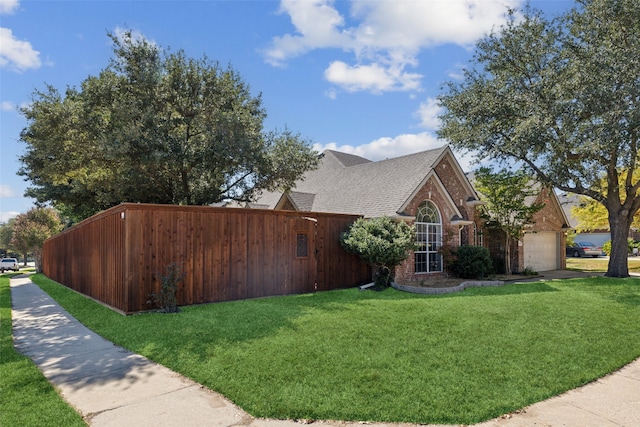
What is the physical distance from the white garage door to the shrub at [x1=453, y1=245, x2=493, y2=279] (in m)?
6.69

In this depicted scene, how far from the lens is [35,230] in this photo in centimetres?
3312

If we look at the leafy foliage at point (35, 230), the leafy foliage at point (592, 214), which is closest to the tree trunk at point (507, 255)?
the leafy foliage at point (592, 214)

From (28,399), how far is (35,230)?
36.1 m

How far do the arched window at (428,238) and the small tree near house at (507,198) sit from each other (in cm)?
389

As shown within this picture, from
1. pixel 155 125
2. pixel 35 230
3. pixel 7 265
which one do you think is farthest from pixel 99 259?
pixel 7 265

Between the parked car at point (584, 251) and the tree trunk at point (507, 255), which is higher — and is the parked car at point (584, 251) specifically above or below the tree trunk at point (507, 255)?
below

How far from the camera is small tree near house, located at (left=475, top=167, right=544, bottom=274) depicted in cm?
1748

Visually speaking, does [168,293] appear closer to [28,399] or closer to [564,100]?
[28,399]

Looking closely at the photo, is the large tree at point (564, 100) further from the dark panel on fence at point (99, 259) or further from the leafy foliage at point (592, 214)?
the dark panel on fence at point (99, 259)

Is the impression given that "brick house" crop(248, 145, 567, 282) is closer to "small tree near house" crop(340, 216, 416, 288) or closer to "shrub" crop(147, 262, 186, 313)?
"small tree near house" crop(340, 216, 416, 288)

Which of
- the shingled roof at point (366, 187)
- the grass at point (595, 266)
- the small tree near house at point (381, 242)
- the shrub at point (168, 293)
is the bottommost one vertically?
the grass at point (595, 266)

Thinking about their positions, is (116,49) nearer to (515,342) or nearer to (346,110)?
(346,110)

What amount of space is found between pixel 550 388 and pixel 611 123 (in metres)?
11.9

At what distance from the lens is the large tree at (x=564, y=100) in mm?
12984
